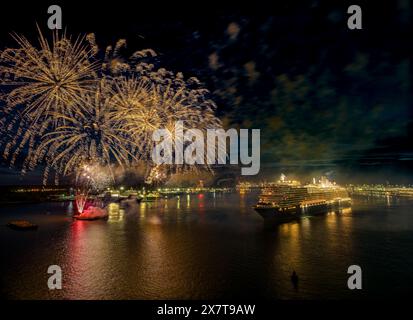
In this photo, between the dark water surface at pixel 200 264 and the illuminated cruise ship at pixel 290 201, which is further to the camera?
the illuminated cruise ship at pixel 290 201

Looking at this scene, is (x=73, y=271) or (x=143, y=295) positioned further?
(x=73, y=271)

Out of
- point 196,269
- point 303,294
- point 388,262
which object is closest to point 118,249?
point 196,269

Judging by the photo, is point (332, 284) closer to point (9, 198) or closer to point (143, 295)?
point (143, 295)

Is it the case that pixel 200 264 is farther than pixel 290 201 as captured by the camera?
No

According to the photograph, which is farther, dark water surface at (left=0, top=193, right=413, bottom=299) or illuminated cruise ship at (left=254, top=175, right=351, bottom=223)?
illuminated cruise ship at (left=254, top=175, right=351, bottom=223)
